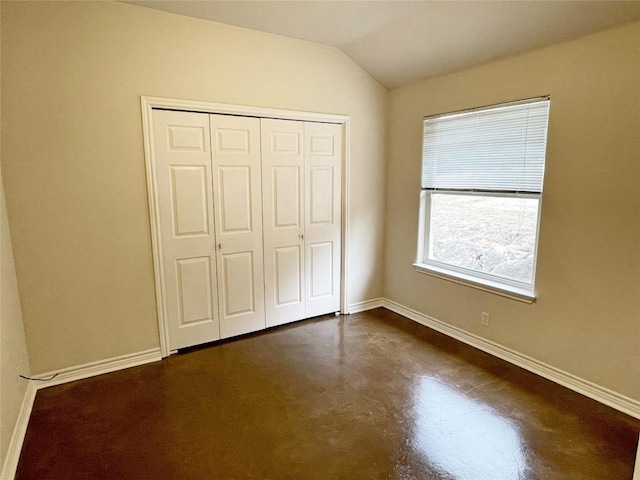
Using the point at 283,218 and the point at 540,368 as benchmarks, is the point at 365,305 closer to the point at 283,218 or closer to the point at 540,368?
the point at 283,218

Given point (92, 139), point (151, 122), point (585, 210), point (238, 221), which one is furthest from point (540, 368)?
point (92, 139)

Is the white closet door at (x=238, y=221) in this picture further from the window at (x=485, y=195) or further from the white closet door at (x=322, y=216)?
the window at (x=485, y=195)

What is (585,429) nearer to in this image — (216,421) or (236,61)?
(216,421)

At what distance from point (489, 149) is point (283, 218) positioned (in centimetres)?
185

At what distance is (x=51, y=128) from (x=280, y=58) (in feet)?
5.91

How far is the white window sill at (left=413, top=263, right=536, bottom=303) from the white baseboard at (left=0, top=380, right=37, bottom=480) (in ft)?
10.5

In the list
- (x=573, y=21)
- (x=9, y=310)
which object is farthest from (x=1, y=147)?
(x=573, y=21)

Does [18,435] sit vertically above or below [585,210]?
below

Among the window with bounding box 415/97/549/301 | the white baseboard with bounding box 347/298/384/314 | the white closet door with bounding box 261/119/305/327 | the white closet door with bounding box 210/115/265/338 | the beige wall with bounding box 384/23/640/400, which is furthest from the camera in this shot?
the white baseboard with bounding box 347/298/384/314

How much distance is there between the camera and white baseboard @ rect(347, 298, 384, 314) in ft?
13.2

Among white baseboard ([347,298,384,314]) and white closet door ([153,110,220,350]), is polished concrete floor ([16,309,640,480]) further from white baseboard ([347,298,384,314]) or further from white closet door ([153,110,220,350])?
white baseboard ([347,298,384,314])

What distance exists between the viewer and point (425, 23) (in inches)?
107

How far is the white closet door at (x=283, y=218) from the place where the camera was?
3303mm

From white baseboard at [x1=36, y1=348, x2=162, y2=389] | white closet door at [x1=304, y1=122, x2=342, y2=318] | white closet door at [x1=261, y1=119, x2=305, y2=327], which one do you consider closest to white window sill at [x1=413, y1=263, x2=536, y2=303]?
white closet door at [x1=304, y1=122, x2=342, y2=318]
